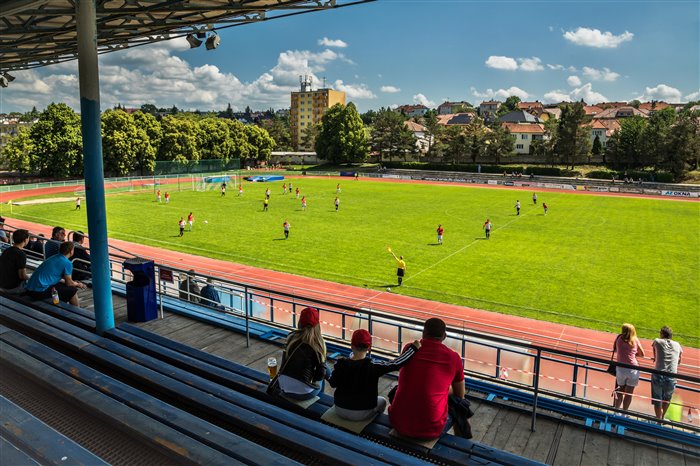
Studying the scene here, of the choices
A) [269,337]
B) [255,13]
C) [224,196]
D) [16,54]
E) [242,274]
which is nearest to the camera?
[269,337]

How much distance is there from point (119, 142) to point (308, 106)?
96.8 m

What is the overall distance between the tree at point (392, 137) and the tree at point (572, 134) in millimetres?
30715

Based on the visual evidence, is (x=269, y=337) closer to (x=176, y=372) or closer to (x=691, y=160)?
(x=176, y=372)

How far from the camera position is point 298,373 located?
524 centimetres

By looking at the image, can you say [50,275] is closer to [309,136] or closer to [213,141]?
[213,141]

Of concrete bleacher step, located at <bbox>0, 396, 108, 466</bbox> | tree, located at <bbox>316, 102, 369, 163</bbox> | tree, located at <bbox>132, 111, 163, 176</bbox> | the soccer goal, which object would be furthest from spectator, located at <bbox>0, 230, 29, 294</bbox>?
tree, located at <bbox>316, 102, 369, 163</bbox>

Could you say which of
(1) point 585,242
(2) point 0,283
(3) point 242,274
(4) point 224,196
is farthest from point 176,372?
(4) point 224,196

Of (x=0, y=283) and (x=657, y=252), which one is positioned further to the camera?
(x=657, y=252)

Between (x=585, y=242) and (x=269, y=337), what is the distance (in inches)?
1124

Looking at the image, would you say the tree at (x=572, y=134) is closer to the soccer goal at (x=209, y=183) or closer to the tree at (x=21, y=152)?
the soccer goal at (x=209, y=183)

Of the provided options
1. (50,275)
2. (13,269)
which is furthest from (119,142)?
(50,275)

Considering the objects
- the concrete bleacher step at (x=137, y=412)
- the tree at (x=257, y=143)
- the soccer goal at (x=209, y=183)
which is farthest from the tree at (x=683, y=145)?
the concrete bleacher step at (x=137, y=412)

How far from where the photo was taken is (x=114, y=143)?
6575 centimetres

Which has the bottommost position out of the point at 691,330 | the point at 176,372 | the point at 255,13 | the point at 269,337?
Result: the point at 691,330
